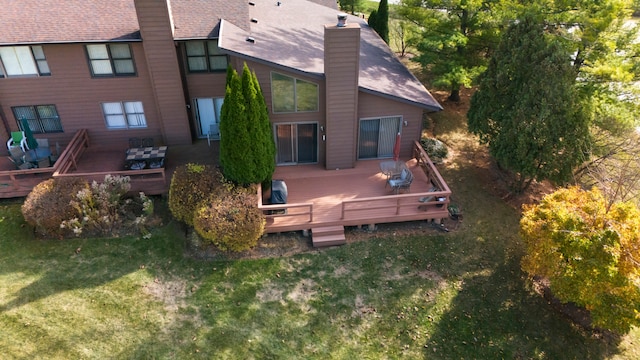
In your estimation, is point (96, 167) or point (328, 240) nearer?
point (328, 240)

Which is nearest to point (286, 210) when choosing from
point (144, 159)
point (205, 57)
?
point (144, 159)

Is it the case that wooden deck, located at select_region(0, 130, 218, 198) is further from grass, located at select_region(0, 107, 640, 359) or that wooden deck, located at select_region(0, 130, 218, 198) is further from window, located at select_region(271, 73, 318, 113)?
window, located at select_region(271, 73, 318, 113)

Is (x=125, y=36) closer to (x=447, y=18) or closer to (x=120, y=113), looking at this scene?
(x=120, y=113)

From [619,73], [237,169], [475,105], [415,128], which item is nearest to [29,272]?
[237,169]

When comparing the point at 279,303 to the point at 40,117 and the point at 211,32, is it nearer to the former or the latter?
the point at 211,32

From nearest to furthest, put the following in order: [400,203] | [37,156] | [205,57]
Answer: [400,203] < [37,156] < [205,57]

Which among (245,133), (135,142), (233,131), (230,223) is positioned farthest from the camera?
(135,142)

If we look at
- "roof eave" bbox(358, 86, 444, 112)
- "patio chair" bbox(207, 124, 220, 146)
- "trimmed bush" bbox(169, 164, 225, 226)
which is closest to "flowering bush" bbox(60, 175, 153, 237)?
"trimmed bush" bbox(169, 164, 225, 226)

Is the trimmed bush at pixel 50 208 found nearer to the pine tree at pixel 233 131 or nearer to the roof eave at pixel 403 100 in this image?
the pine tree at pixel 233 131
